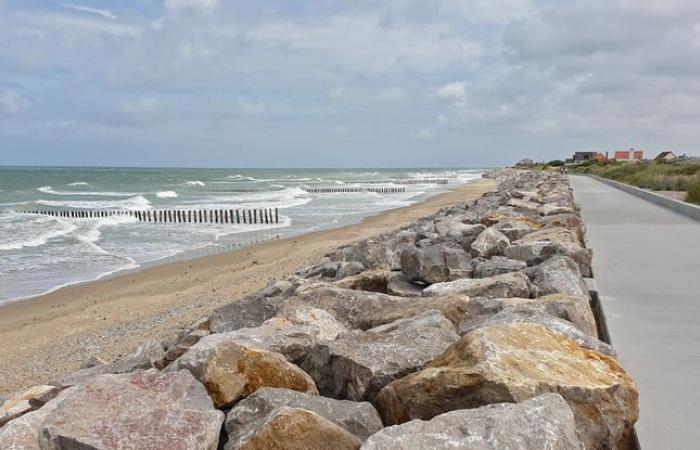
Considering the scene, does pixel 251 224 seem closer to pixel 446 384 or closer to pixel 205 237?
pixel 205 237

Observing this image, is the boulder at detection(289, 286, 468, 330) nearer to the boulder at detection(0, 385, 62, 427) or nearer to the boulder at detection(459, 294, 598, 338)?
the boulder at detection(459, 294, 598, 338)

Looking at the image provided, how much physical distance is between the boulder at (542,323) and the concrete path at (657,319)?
282 millimetres

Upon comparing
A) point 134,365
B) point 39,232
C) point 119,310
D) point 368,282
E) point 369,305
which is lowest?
point 39,232

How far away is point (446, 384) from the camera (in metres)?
2.64

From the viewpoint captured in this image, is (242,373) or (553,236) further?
(553,236)

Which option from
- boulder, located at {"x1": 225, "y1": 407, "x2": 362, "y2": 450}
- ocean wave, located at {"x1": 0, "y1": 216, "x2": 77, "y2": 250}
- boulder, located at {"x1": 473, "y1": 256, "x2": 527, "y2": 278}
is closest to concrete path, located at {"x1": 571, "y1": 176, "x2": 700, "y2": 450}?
boulder, located at {"x1": 473, "y1": 256, "x2": 527, "y2": 278}

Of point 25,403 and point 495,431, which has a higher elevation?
point 495,431

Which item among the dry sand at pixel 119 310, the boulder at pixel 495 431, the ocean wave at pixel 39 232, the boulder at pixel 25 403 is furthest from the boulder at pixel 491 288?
the ocean wave at pixel 39 232

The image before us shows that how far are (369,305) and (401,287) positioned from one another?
0.92 metres

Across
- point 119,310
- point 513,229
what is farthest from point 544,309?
point 119,310

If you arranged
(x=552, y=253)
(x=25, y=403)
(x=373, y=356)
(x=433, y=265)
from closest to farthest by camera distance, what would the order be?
(x=373, y=356), (x=25, y=403), (x=433, y=265), (x=552, y=253)

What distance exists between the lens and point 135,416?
8.55ft

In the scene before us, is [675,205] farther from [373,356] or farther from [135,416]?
[135,416]

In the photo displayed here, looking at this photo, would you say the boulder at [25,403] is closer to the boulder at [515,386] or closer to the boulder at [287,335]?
the boulder at [287,335]
